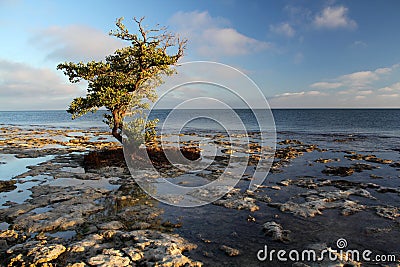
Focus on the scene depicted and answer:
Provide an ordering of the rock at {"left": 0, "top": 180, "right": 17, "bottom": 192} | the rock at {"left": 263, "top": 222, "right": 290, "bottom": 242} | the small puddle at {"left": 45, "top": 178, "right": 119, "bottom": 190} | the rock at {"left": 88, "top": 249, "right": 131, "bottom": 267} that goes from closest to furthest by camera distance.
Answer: the rock at {"left": 88, "top": 249, "right": 131, "bottom": 267} < the rock at {"left": 263, "top": 222, "right": 290, "bottom": 242} < the rock at {"left": 0, "top": 180, "right": 17, "bottom": 192} < the small puddle at {"left": 45, "top": 178, "right": 119, "bottom": 190}

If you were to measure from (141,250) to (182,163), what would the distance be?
16.0 metres

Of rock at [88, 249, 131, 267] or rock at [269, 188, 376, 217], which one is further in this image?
rock at [269, 188, 376, 217]

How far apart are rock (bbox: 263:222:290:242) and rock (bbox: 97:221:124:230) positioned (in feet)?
19.9

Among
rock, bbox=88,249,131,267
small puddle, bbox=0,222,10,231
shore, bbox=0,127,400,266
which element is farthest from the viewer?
small puddle, bbox=0,222,10,231

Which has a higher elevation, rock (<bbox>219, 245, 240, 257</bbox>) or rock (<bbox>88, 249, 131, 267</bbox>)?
rock (<bbox>88, 249, 131, 267</bbox>)

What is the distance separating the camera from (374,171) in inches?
854

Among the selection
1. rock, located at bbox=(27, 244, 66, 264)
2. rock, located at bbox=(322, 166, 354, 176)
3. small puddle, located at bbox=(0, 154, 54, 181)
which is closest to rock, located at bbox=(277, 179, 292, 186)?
rock, located at bbox=(322, 166, 354, 176)

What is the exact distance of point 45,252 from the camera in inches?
325

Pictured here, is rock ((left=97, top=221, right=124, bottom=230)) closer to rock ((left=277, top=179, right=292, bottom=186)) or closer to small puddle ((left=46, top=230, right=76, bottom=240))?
small puddle ((left=46, top=230, right=76, bottom=240))

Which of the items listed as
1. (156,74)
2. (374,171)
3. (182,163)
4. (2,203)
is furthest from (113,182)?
(374,171)

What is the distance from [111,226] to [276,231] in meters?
6.80

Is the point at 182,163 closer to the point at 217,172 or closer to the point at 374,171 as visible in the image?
the point at 217,172

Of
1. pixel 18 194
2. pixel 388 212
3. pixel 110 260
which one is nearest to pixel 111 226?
pixel 110 260

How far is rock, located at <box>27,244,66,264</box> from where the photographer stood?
26.1 ft
